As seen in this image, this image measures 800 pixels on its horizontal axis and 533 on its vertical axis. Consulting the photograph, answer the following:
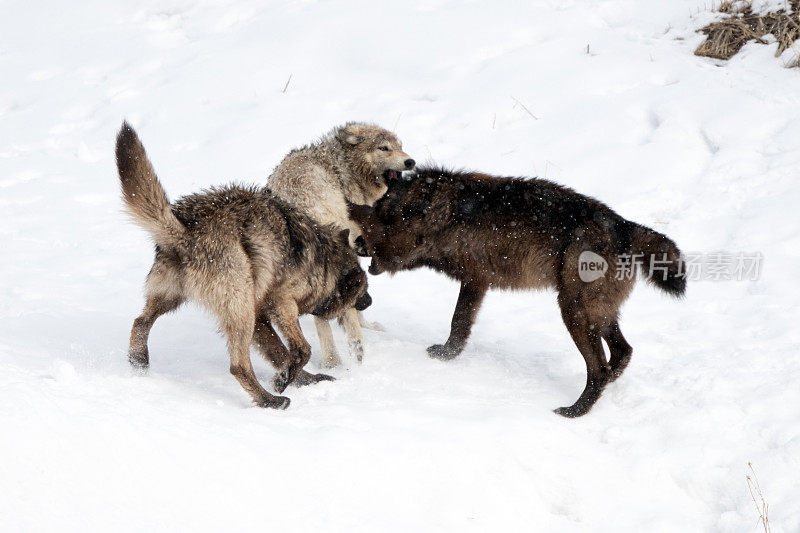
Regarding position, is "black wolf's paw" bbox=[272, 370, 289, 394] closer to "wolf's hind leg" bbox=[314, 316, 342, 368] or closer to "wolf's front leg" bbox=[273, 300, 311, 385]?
"wolf's front leg" bbox=[273, 300, 311, 385]

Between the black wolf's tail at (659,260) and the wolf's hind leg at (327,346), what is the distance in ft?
8.55

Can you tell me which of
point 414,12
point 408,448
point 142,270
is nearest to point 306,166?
point 142,270

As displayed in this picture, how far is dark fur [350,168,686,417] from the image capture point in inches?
210

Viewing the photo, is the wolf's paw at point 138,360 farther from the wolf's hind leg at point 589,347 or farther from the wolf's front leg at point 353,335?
the wolf's hind leg at point 589,347

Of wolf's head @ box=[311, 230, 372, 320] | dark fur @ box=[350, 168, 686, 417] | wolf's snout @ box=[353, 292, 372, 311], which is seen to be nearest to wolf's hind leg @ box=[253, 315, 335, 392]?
wolf's head @ box=[311, 230, 372, 320]

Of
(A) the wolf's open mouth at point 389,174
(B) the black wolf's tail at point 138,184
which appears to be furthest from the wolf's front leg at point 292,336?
(A) the wolf's open mouth at point 389,174

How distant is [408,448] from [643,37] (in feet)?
31.1

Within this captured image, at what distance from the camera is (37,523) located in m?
3.07

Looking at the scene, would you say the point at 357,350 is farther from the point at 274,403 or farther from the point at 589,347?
the point at 589,347

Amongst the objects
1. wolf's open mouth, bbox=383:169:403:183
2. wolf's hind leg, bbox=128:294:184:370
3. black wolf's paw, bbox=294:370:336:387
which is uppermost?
wolf's hind leg, bbox=128:294:184:370

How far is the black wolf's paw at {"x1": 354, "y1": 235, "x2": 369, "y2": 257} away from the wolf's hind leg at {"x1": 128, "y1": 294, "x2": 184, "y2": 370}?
1.70 metres

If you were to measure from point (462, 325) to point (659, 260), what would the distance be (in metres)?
1.79

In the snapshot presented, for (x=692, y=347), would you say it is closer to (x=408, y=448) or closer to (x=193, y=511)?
(x=408, y=448)

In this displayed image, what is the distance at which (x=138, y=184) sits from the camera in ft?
15.1
